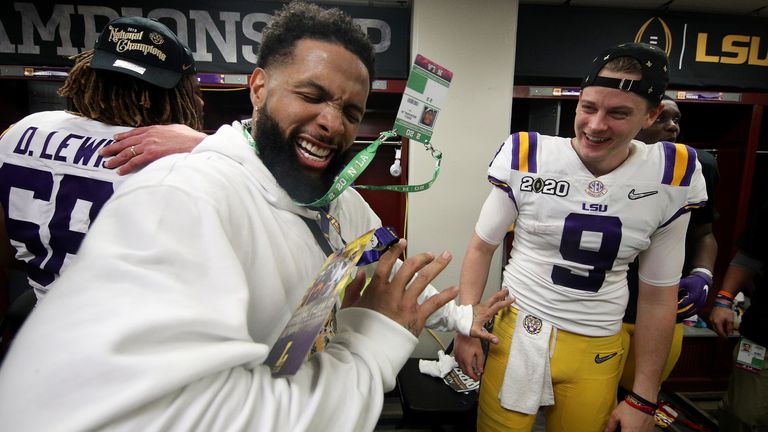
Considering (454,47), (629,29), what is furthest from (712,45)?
(454,47)

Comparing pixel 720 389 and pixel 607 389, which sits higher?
pixel 607 389

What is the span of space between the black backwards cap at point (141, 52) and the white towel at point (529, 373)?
1.39 m

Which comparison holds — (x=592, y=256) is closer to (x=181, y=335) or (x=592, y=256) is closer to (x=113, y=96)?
(x=181, y=335)

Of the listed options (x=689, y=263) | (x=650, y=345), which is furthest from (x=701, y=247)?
(x=650, y=345)

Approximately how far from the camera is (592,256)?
4.16 ft

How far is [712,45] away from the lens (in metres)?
2.89

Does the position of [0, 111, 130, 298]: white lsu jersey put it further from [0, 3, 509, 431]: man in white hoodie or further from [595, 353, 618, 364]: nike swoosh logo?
[595, 353, 618, 364]: nike swoosh logo

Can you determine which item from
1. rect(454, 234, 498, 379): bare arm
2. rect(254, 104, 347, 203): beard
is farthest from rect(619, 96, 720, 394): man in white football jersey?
rect(254, 104, 347, 203): beard

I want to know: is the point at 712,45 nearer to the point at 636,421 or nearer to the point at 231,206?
the point at 636,421

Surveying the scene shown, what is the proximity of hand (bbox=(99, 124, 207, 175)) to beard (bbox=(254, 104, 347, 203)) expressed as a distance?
0.21 meters

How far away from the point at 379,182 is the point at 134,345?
2994 millimetres

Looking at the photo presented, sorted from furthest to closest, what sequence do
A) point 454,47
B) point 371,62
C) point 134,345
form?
point 454,47 → point 371,62 → point 134,345

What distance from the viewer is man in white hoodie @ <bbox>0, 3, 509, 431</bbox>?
36 centimetres

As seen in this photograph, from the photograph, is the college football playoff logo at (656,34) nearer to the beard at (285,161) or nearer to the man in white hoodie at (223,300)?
the man in white hoodie at (223,300)
